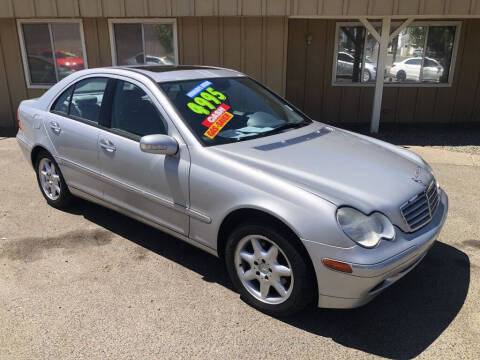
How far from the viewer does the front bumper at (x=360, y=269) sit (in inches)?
99.4

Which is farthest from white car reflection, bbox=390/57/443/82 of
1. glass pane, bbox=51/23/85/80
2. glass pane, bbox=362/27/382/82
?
glass pane, bbox=51/23/85/80

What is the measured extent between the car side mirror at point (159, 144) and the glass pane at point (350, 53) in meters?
7.80

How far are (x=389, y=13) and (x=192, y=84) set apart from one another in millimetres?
5686

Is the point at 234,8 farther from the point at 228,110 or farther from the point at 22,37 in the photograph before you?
the point at 228,110

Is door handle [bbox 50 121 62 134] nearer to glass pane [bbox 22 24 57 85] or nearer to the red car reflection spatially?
the red car reflection

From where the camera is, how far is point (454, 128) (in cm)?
968

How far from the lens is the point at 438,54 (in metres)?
10.0

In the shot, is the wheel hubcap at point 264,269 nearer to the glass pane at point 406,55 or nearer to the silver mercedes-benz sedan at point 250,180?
the silver mercedes-benz sedan at point 250,180

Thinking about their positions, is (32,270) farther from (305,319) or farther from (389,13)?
(389,13)

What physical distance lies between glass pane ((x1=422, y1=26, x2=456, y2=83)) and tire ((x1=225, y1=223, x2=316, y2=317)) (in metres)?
8.92

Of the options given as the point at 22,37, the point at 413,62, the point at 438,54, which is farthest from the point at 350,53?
the point at 22,37

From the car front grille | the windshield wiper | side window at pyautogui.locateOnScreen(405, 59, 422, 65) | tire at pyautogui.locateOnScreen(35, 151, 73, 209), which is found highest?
the windshield wiper

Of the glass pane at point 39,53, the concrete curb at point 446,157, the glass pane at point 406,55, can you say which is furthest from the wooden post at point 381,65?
the glass pane at point 39,53

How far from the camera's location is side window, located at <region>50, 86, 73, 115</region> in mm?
4422
